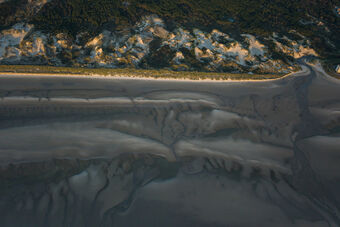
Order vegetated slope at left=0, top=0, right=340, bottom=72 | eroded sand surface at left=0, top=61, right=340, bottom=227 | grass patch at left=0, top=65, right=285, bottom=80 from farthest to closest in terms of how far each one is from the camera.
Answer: vegetated slope at left=0, top=0, right=340, bottom=72 → grass patch at left=0, top=65, right=285, bottom=80 → eroded sand surface at left=0, top=61, right=340, bottom=227

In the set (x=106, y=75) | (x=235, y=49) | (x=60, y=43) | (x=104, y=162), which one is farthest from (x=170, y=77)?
(x=60, y=43)

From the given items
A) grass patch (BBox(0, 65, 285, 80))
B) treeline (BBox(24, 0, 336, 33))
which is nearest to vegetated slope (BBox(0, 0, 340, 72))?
treeline (BBox(24, 0, 336, 33))

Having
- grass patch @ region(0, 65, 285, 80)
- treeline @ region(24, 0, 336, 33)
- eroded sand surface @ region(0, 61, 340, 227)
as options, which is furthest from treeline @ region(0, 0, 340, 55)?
eroded sand surface @ region(0, 61, 340, 227)

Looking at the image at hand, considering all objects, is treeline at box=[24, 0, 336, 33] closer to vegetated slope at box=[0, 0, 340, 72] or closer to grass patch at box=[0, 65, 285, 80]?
vegetated slope at box=[0, 0, 340, 72]

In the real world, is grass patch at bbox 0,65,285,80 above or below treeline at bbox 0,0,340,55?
below

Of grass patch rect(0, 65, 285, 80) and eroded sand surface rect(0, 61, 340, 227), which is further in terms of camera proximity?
grass patch rect(0, 65, 285, 80)

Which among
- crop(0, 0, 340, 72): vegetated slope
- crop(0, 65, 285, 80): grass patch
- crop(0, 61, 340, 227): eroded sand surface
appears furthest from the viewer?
crop(0, 0, 340, 72): vegetated slope
